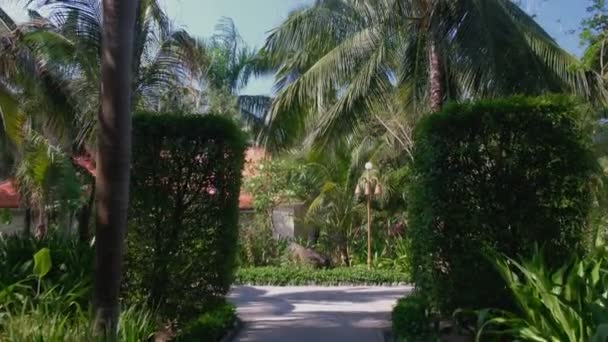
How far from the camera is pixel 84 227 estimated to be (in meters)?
15.1

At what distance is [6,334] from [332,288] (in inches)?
440

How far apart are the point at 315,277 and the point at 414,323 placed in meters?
8.90

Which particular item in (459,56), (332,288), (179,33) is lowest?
(332,288)

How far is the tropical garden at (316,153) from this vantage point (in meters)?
5.88

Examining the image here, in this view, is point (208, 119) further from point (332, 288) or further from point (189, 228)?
point (332, 288)

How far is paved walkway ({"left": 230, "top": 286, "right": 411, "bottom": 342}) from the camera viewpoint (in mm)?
8945

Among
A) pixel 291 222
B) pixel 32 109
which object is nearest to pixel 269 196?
pixel 291 222

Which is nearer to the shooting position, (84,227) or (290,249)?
(84,227)

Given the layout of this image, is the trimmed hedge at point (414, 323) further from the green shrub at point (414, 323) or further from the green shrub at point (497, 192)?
the green shrub at point (497, 192)

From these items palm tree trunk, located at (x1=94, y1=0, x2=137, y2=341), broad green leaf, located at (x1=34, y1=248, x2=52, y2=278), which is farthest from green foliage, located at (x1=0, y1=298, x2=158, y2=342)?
broad green leaf, located at (x1=34, y1=248, x2=52, y2=278)

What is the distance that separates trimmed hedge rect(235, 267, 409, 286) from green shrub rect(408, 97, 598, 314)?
29.7ft

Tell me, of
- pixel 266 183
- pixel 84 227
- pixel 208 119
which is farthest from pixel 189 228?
pixel 266 183

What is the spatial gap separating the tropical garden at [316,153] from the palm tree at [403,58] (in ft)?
0.14

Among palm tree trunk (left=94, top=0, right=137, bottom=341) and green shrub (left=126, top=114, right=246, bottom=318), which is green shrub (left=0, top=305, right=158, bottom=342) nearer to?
palm tree trunk (left=94, top=0, right=137, bottom=341)
